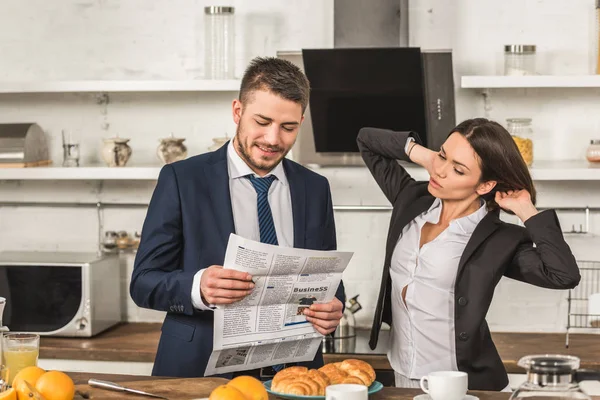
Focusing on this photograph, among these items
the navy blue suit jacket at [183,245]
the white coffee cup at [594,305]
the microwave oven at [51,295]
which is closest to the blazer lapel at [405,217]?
the navy blue suit jacket at [183,245]

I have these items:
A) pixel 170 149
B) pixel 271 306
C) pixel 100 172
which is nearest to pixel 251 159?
pixel 271 306

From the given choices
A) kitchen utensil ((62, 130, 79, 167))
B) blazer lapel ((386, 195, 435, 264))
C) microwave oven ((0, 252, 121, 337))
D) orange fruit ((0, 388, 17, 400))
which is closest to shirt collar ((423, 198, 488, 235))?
blazer lapel ((386, 195, 435, 264))

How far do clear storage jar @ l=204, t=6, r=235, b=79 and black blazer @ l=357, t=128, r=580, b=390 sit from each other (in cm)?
155

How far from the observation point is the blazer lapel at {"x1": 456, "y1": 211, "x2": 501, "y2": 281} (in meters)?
2.49

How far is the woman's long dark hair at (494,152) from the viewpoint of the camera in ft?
8.23

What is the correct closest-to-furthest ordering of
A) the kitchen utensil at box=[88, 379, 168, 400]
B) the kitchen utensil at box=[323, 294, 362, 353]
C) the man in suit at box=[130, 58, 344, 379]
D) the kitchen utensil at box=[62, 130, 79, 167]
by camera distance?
the kitchen utensil at box=[88, 379, 168, 400] → the man in suit at box=[130, 58, 344, 379] → the kitchen utensil at box=[323, 294, 362, 353] → the kitchen utensil at box=[62, 130, 79, 167]

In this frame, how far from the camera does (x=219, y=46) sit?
3.93m

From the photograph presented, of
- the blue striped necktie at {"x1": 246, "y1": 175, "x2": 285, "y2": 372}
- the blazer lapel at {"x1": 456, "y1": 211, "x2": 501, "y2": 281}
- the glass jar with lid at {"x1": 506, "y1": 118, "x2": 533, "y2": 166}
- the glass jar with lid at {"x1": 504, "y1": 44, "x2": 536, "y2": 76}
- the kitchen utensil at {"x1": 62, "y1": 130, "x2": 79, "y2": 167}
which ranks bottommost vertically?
the blazer lapel at {"x1": 456, "y1": 211, "x2": 501, "y2": 281}

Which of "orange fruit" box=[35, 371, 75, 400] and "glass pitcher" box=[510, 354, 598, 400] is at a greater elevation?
"glass pitcher" box=[510, 354, 598, 400]

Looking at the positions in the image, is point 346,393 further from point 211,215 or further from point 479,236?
point 479,236

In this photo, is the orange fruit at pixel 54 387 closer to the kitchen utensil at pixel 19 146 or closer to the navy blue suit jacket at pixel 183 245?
the navy blue suit jacket at pixel 183 245

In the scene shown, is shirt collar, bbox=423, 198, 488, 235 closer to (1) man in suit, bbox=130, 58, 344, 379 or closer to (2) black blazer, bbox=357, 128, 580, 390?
(2) black blazer, bbox=357, 128, 580, 390

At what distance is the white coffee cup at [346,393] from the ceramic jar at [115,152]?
2489 millimetres

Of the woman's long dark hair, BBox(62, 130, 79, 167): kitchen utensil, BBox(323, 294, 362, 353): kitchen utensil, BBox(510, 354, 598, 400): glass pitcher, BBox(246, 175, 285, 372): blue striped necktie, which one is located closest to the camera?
BBox(510, 354, 598, 400): glass pitcher
